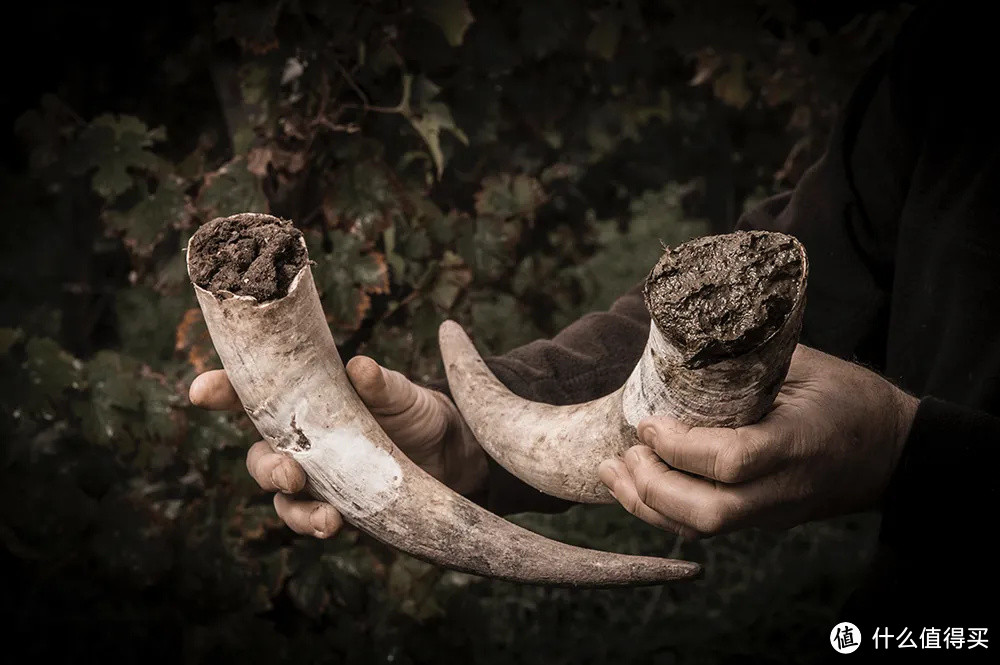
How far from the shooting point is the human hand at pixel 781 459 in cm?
101

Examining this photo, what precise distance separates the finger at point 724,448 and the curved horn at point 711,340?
0.01m

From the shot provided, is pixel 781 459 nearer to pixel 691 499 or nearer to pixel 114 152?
pixel 691 499

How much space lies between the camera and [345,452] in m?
1.19

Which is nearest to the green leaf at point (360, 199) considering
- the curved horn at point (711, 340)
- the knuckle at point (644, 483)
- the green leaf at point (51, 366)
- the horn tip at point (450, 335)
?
the green leaf at point (51, 366)

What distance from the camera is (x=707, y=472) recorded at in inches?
40.1

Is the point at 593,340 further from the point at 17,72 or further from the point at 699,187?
the point at 17,72

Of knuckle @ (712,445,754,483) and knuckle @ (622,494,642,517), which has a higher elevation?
knuckle @ (712,445,754,483)

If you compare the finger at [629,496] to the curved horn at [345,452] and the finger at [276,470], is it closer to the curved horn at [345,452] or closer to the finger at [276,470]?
the curved horn at [345,452]

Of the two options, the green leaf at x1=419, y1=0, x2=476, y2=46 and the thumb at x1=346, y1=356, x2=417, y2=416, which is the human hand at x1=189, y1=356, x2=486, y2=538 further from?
the green leaf at x1=419, y1=0, x2=476, y2=46

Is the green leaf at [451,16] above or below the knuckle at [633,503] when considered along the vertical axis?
above

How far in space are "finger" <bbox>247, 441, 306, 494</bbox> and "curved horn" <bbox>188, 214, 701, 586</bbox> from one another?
0.01 m

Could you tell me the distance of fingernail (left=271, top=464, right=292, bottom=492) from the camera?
120 cm

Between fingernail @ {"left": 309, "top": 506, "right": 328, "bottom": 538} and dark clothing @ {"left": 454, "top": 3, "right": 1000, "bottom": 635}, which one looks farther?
dark clothing @ {"left": 454, "top": 3, "right": 1000, "bottom": 635}
